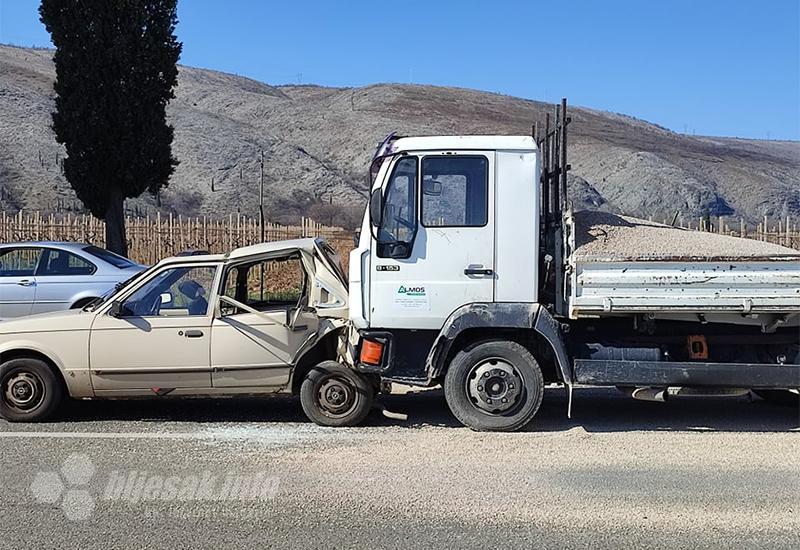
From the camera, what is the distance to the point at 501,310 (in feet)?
24.1

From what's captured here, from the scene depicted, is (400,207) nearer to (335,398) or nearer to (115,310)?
(335,398)

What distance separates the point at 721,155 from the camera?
89750mm

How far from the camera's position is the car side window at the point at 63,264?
12484mm

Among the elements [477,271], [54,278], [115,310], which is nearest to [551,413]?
[477,271]

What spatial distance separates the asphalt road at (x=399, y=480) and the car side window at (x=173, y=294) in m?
1.06

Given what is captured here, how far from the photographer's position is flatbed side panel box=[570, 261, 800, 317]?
709 cm

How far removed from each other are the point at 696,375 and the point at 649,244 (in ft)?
3.96

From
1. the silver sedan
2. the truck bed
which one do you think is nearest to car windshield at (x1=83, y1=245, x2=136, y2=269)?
the silver sedan

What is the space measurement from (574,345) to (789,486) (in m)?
2.14

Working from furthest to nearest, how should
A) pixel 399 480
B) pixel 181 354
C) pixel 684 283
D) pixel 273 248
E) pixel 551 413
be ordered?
pixel 551 413
pixel 273 248
pixel 181 354
pixel 684 283
pixel 399 480

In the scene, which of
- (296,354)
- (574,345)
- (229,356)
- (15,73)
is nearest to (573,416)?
(574,345)

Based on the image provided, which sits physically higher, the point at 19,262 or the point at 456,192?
the point at 456,192

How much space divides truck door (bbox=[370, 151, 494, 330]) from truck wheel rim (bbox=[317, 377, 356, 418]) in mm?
867

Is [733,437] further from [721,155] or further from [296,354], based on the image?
[721,155]
